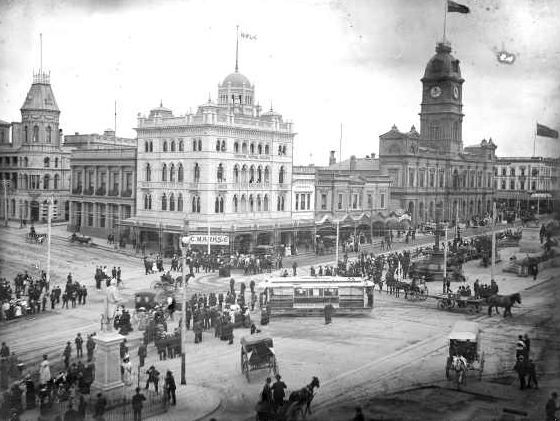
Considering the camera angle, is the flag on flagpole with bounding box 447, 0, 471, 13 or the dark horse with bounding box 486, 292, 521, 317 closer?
the flag on flagpole with bounding box 447, 0, 471, 13

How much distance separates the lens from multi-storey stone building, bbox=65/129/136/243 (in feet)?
204

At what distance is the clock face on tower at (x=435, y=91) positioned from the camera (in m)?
80.5

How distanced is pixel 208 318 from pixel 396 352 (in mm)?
8663

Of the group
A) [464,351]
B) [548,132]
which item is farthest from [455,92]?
[464,351]

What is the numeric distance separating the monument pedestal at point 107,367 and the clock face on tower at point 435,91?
6661 centimetres

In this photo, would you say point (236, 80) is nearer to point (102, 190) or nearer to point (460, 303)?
point (102, 190)

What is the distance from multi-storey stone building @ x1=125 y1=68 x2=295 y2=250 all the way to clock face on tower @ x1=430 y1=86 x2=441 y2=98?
2772 cm

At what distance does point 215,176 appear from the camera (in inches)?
2121

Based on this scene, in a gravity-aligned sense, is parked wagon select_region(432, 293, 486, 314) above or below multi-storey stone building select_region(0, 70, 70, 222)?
below

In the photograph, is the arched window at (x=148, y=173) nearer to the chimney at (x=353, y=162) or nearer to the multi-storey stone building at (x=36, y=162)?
the multi-storey stone building at (x=36, y=162)

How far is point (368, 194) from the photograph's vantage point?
2901 inches

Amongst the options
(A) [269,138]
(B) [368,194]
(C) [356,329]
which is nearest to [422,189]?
(B) [368,194]

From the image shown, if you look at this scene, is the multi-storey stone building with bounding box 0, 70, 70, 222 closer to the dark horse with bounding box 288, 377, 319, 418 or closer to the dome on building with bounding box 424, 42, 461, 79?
the dome on building with bounding box 424, 42, 461, 79

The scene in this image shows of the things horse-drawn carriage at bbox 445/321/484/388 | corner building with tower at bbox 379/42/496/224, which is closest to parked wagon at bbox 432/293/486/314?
horse-drawn carriage at bbox 445/321/484/388
